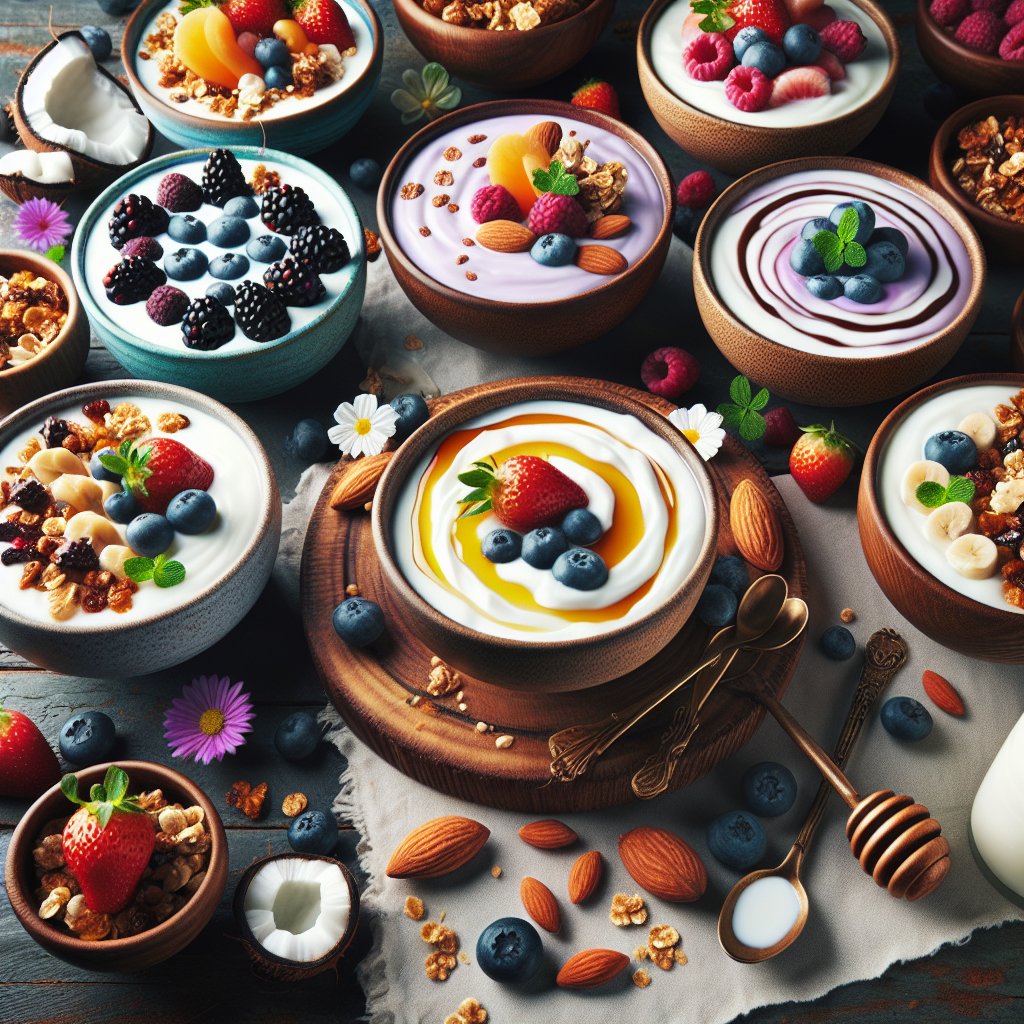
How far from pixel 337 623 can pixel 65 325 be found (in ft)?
2.29

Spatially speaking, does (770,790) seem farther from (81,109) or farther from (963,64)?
(81,109)

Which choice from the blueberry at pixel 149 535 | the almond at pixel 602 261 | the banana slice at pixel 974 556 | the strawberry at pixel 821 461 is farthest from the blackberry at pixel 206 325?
the banana slice at pixel 974 556

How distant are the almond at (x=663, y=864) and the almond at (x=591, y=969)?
0.32ft

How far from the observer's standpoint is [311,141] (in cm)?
221

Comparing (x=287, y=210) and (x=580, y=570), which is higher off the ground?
(x=287, y=210)

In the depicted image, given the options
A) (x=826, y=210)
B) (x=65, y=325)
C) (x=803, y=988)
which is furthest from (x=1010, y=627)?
(x=65, y=325)

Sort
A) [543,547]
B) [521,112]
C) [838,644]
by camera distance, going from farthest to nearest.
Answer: [521,112]
[838,644]
[543,547]

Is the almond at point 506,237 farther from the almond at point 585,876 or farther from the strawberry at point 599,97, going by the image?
the almond at point 585,876

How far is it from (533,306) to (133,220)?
0.69 m

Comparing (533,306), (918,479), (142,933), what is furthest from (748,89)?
(142,933)

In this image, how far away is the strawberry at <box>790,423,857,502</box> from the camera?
1783 mm

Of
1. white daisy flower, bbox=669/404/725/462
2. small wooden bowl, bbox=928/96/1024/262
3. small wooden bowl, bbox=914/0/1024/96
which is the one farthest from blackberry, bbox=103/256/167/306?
small wooden bowl, bbox=914/0/1024/96

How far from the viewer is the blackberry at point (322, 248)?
191 cm

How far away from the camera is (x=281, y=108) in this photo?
7.16 feet
